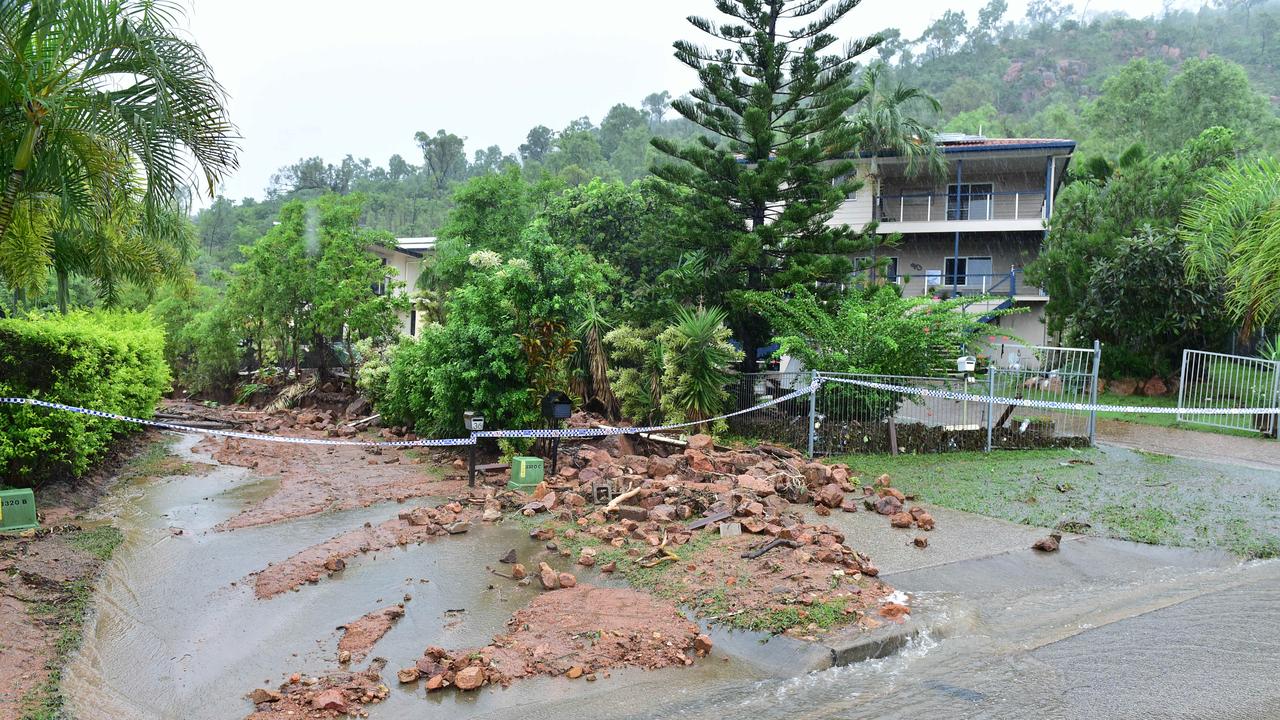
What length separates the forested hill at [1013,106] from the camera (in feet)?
132

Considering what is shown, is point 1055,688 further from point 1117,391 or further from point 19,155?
point 1117,391

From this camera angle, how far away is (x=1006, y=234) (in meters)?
31.0

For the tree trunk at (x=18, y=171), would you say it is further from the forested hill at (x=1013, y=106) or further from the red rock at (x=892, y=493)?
the forested hill at (x=1013, y=106)

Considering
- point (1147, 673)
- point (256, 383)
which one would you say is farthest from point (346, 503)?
point (256, 383)

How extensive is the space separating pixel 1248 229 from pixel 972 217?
23281 millimetres

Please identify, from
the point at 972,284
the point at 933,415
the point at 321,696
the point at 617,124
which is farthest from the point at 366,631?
the point at 617,124

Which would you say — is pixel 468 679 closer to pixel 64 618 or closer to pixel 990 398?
pixel 64 618

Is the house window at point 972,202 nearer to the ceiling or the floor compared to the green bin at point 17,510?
nearer to the ceiling

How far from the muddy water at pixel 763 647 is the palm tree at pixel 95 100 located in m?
3.38

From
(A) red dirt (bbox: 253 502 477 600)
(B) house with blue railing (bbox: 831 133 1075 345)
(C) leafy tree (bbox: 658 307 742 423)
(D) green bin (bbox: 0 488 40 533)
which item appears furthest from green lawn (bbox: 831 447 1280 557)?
A: (B) house with blue railing (bbox: 831 133 1075 345)

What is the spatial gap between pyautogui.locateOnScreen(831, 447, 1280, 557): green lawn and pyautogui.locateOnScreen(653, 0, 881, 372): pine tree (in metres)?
5.39

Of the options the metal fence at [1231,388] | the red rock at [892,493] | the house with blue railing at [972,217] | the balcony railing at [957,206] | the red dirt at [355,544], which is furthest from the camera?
the balcony railing at [957,206]

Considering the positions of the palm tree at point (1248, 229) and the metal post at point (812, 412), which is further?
the metal post at point (812, 412)

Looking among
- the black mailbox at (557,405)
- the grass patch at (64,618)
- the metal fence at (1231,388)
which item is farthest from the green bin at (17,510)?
the metal fence at (1231,388)
